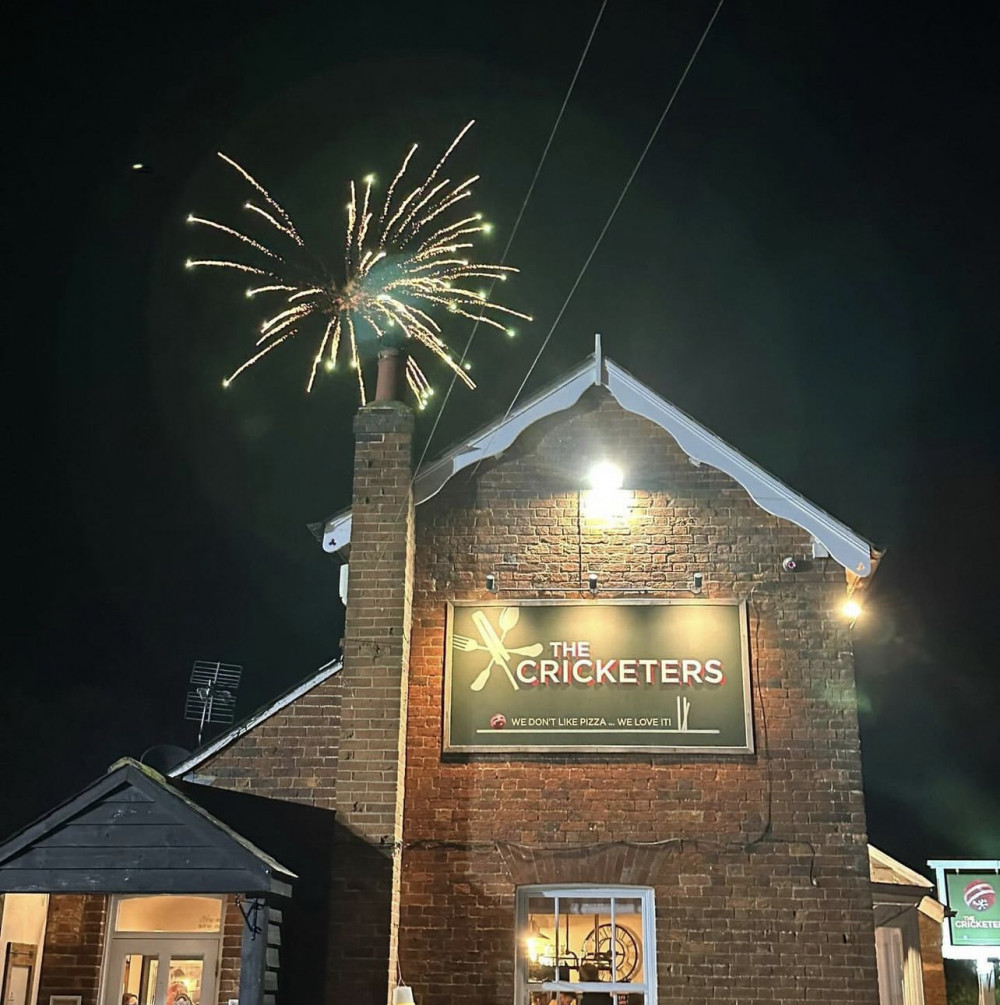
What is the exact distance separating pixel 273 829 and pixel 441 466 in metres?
4.04

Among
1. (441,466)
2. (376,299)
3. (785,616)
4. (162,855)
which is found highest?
(376,299)

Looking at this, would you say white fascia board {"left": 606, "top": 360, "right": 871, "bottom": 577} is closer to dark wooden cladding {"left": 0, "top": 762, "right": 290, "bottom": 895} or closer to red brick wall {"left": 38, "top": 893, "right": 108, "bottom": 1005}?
dark wooden cladding {"left": 0, "top": 762, "right": 290, "bottom": 895}

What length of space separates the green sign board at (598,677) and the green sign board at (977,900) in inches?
1286

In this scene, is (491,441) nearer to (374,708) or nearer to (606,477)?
(606,477)

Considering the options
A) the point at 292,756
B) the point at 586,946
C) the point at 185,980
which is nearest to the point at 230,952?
the point at 185,980

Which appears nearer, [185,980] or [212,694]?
[185,980]

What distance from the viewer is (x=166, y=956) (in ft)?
42.7

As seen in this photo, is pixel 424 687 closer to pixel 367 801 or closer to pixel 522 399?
pixel 367 801

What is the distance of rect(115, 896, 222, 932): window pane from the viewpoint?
13117mm

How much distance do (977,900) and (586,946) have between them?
111 ft

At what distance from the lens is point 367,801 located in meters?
11.3

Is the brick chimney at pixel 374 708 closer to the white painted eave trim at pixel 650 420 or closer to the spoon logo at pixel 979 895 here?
the white painted eave trim at pixel 650 420

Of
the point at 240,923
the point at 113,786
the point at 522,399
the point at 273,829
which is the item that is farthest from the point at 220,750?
the point at 522,399

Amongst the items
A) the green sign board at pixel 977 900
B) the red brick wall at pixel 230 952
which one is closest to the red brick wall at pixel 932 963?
the red brick wall at pixel 230 952
